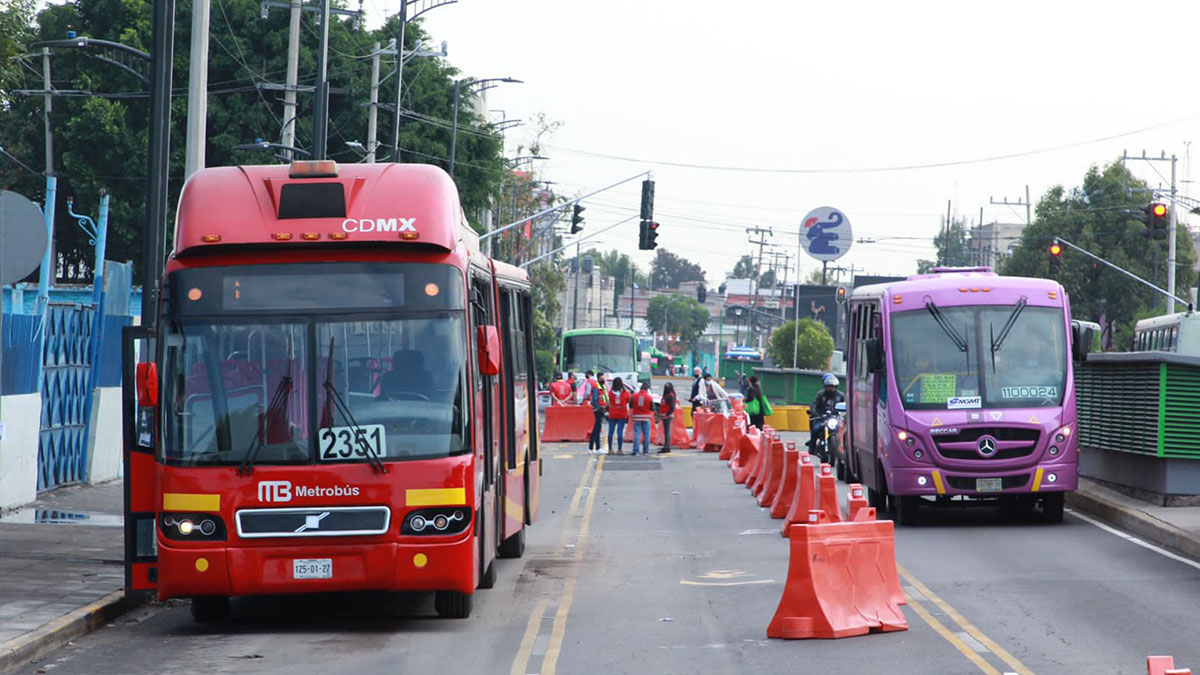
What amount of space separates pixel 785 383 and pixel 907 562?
5170 centimetres

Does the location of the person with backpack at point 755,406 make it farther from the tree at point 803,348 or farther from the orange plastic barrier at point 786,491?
the tree at point 803,348

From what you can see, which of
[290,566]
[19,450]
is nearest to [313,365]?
[290,566]

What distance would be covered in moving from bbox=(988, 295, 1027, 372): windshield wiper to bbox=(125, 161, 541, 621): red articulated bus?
916 cm

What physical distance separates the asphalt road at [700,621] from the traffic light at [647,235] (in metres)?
26.9

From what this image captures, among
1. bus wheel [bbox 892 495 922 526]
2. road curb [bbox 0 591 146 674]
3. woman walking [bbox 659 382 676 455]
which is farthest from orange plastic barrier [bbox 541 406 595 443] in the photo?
road curb [bbox 0 591 146 674]

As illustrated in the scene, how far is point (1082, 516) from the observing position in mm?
20719

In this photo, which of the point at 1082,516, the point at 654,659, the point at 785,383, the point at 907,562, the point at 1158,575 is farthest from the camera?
the point at 785,383

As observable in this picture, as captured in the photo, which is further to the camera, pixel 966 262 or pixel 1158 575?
pixel 966 262

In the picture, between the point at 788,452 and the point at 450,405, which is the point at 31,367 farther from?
the point at 450,405

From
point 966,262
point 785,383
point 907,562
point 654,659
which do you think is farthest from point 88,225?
point 966,262

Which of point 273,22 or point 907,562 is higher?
point 273,22

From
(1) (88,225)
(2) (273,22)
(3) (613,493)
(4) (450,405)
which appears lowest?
(3) (613,493)

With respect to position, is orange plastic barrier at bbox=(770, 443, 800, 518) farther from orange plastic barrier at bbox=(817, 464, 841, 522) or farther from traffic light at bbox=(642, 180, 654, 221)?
traffic light at bbox=(642, 180, 654, 221)

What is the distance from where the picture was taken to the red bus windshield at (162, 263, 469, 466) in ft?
37.6
